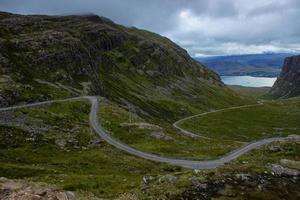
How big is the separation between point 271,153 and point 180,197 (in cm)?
6777

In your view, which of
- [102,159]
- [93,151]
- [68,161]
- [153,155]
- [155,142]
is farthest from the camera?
[155,142]

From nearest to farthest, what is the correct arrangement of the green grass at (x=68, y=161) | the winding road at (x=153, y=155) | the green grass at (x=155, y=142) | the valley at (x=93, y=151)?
the valley at (x=93, y=151) < the green grass at (x=68, y=161) < the winding road at (x=153, y=155) < the green grass at (x=155, y=142)

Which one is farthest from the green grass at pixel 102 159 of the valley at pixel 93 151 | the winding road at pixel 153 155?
the winding road at pixel 153 155

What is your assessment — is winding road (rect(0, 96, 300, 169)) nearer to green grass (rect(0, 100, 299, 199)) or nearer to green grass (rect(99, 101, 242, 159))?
green grass (rect(99, 101, 242, 159))

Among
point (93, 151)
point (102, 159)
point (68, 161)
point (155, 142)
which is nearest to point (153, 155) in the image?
point (102, 159)

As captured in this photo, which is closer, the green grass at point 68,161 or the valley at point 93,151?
the valley at point 93,151

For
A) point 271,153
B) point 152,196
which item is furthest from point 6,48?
point 152,196

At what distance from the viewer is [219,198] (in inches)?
1633

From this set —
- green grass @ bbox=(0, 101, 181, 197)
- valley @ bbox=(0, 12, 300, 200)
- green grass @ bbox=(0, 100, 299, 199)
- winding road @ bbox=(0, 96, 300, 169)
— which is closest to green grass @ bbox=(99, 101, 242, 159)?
green grass @ bbox=(0, 100, 299, 199)

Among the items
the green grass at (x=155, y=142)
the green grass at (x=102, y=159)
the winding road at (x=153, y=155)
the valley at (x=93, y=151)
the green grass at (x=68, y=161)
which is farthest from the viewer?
the green grass at (x=155, y=142)

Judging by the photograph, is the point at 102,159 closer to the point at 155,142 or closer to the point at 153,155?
the point at 153,155

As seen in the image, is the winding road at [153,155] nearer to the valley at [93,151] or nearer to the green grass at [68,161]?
the valley at [93,151]

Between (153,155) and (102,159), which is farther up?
(102,159)

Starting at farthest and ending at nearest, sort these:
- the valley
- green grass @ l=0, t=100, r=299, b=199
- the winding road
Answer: the winding road < green grass @ l=0, t=100, r=299, b=199 < the valley
